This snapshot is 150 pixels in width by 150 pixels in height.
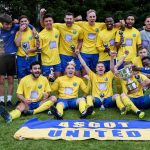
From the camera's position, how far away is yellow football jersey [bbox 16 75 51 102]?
7.78 meters

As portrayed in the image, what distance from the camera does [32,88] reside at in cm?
778

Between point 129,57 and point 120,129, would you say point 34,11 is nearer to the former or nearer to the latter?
point 129,57

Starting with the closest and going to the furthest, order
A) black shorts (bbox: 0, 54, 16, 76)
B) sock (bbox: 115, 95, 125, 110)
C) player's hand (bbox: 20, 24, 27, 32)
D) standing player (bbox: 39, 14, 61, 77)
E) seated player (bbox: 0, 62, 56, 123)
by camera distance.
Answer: sock (bbox: 115, 95, 125, 110) → seated player (bbox: 0, 62, 56, 123) → black shorts (bbox: 0, 54, 16, 76) → player's hand (bbox: 20, 24, 27, 32) → standing player (bbox: 39, 14, 61, 77)

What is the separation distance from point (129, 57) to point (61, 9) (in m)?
13.2

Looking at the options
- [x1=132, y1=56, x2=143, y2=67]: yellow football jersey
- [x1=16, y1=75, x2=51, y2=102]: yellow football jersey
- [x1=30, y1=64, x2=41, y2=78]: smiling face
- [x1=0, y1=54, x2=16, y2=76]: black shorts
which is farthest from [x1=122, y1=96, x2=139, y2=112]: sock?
[x1=0, y1=54, x2=16, y2=76]: black shorts

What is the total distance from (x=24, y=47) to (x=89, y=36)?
1693mm

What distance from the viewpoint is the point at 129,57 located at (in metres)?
9.25

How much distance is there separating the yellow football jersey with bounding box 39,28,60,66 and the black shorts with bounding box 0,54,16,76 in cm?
93

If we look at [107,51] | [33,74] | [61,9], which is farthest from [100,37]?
[61,9]

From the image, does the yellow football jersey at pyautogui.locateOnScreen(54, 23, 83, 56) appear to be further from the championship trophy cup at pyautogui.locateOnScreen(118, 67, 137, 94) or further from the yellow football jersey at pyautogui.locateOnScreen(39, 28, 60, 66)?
the championship trophy cup at pyautogui.locateOnScreen(118, 67, 137, 94)

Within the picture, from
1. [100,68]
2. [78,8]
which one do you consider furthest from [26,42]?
[78,8]

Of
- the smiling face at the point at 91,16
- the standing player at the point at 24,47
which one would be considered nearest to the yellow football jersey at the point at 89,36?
the smiling face at the point at 91,16

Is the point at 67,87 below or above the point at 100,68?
below

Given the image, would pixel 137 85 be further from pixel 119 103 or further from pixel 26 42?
pixel 26 42
